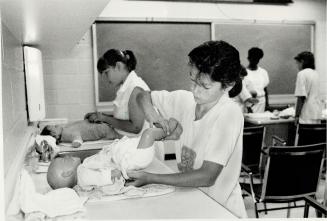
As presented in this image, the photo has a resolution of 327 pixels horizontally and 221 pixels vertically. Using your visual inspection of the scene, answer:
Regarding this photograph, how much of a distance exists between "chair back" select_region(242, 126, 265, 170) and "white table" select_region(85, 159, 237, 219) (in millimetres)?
1797

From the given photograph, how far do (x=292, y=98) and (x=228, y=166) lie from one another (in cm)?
385

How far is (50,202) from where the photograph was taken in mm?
954

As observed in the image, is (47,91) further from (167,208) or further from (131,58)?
(167,208)

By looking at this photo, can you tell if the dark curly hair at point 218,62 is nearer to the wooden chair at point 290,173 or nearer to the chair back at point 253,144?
the wooden chair at point 290,173

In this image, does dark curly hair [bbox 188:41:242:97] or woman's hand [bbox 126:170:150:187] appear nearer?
woman's hand [bbox 126:170:150:187]

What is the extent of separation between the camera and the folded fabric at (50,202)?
3.01 ft

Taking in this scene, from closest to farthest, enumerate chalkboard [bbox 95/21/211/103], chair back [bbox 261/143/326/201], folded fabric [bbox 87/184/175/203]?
folded fabric [bbox 87/184/175/203]
chair back [bbox 261/143/326/201]
chalkboard [bbox 95/21/211/103]

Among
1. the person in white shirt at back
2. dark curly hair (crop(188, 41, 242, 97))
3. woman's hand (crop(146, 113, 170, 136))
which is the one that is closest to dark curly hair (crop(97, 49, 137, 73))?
the person in white shirt at back

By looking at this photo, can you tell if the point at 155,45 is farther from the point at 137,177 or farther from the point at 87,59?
the point at 137,177

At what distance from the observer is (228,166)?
1.38m

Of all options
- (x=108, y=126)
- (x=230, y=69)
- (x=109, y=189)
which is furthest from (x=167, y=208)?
(x=108, y=126)

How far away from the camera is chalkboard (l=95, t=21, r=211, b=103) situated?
168 inches

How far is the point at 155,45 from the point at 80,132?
2268 mm

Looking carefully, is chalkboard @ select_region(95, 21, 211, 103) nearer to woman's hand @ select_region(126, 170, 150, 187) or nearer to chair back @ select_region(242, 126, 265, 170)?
chair back @ select_region(242, 126, 265, 170)
